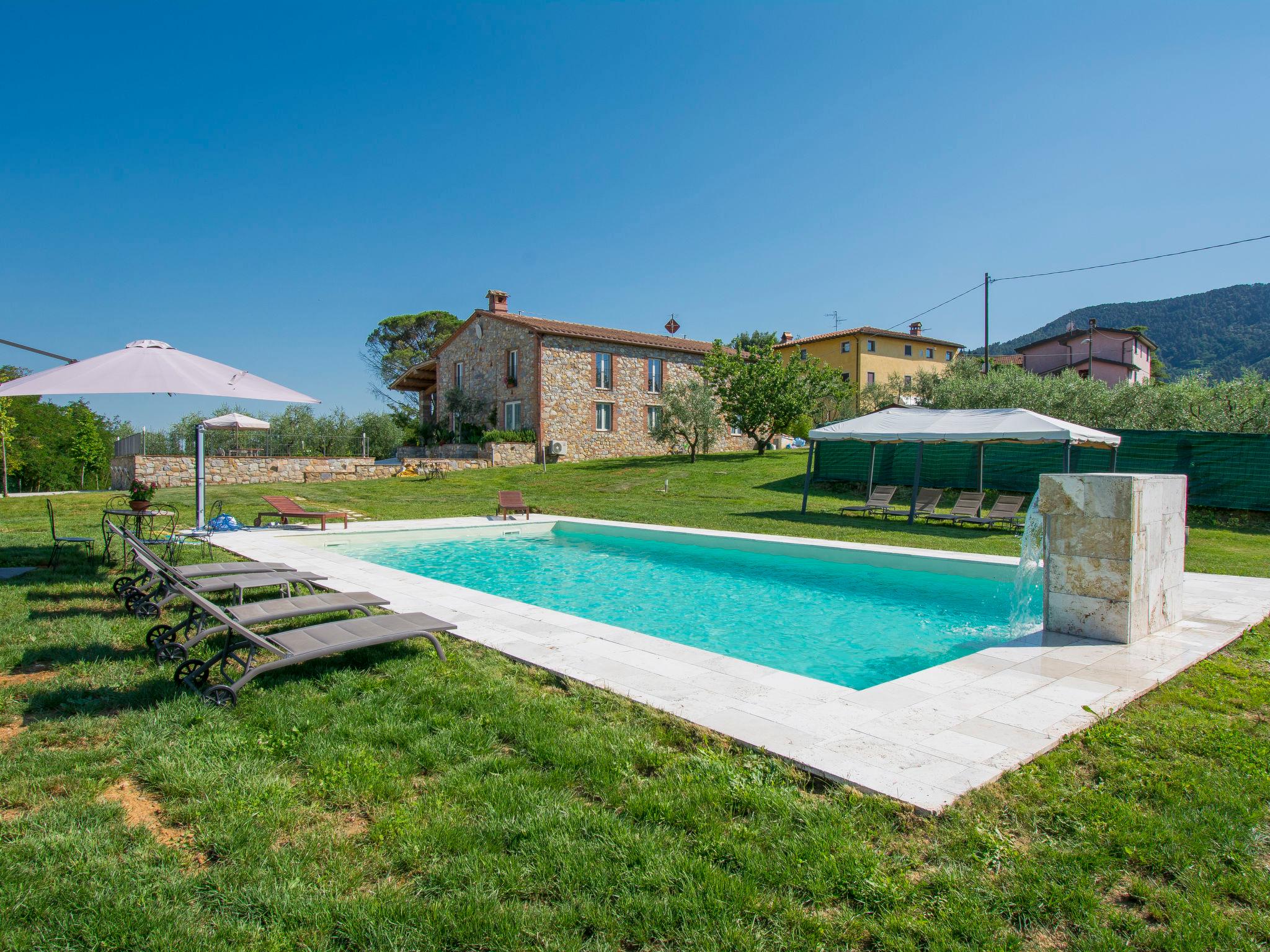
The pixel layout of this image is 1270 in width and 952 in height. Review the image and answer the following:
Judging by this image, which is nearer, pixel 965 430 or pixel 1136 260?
pixel 965 430

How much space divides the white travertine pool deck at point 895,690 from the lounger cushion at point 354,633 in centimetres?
51

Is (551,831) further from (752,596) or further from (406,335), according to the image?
(406,335)

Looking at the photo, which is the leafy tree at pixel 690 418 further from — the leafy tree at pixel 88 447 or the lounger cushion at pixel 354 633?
the leafy tree at pixel 88 447

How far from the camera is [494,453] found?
2695 cm

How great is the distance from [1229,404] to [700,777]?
2155 centimetres

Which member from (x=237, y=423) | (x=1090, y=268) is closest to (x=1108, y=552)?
(x=237, y=423)

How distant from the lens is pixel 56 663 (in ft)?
14.2

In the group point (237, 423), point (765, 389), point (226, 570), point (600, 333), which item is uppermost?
point (600, 333)

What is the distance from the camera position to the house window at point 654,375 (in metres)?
31.6

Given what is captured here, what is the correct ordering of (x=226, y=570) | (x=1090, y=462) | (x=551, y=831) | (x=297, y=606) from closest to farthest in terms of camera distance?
(x=551, y=831) < (x=297, y=606) < (x=226, y=570) < (x=1090, y=462)

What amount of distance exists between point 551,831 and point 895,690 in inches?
99.6

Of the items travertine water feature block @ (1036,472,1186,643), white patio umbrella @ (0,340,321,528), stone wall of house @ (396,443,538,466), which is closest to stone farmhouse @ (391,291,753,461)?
stone wall of house @ (396,443,538,466)

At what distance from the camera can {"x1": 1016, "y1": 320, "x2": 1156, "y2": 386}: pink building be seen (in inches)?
1964

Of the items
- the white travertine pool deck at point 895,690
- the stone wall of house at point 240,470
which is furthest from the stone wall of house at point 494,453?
the white travertine pool deck at point 895,690
